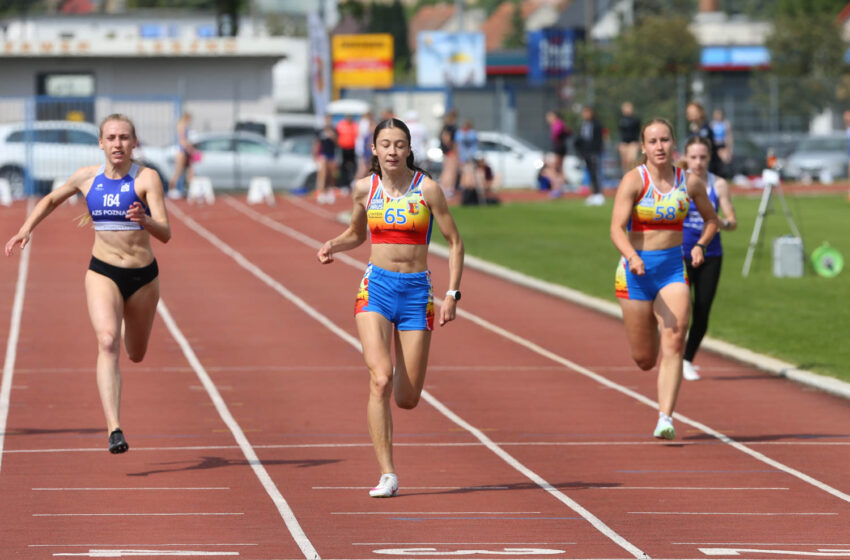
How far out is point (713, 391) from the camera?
13398 millimetres

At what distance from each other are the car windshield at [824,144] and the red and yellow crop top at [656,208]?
118ft

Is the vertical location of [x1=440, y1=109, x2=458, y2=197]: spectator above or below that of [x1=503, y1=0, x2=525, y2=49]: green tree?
below

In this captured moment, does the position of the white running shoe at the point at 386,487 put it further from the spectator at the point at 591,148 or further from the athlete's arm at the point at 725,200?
the spectator at the point at 591,148

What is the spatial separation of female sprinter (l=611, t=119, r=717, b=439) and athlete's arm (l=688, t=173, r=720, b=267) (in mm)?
176

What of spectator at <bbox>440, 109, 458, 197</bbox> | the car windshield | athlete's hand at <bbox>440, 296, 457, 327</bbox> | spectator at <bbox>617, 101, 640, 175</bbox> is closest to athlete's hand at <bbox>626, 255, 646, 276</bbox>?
athlete's hand at <bbox>440, 296, 457, 327</bbox>

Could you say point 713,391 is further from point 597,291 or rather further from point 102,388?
point 597,291

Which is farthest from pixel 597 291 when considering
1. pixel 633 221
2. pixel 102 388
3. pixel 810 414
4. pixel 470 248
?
pixel 102 388

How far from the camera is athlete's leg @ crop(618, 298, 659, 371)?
10.9 m

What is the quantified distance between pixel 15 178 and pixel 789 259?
20839 mm

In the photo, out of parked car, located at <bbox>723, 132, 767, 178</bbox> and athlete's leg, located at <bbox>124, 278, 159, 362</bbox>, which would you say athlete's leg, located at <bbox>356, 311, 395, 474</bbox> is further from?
parked car, located at <bbox>723, 132, 767, 178</bbox>

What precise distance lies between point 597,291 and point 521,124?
5710 centimetres

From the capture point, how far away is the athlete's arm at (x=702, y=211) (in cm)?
1111

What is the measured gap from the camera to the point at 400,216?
29.2 ft

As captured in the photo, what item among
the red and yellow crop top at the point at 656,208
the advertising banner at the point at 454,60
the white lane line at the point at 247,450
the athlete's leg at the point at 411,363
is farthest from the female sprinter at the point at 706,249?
the advertising banner at the point at 454,60
